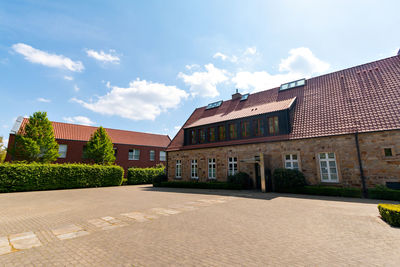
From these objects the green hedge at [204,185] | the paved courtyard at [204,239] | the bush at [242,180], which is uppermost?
the bush at [242,180]

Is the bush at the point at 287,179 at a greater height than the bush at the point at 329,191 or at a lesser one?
greater

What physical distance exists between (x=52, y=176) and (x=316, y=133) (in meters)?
24.1

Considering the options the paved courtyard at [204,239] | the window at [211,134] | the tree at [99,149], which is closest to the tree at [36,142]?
the tree at [99,149]

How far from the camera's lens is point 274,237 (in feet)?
16.1

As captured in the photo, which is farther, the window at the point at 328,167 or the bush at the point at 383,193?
the window at the point at 328,167

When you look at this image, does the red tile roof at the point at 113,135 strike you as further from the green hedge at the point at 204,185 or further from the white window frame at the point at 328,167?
the white window frame at the point at 328,167

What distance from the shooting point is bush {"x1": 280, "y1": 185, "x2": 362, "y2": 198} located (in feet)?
36.9

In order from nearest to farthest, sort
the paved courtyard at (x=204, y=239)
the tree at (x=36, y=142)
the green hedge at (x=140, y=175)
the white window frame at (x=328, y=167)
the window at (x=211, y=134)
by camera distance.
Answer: the paved courtyard at (x=204, y=239) → the white window frame at (x=328, y=167) → the window at (x=211, y=134) → the tree at (x=36, y=142) → the green hedge at (x=140, y=175)

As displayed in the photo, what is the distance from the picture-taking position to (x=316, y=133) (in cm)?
1344

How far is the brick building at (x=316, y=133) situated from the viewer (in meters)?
11.7

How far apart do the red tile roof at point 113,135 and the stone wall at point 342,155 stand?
912 inches

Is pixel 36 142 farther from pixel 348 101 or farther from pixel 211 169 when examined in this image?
pixel 348 101

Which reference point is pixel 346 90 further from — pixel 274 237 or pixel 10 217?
pixel 10 217

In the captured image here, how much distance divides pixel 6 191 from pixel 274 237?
22376 mm
